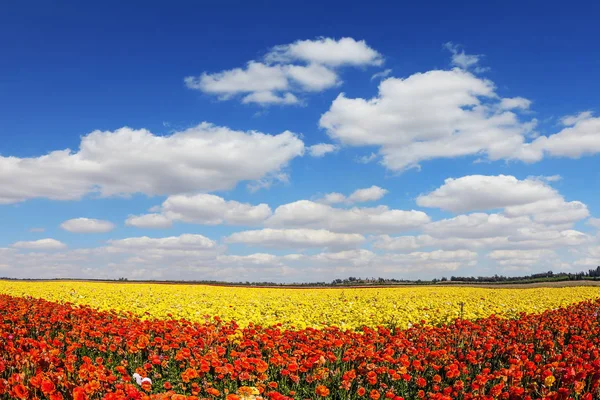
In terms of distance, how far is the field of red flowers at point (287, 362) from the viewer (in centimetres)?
651

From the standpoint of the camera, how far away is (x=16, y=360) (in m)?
7.02

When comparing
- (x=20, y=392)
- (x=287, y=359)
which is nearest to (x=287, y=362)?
(x=287, y=359)

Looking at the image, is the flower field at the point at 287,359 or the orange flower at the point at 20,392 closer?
the orange flower at the point at 20,392

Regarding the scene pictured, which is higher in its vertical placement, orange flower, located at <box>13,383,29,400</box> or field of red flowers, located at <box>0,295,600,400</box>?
orange flower, located at <box>13,383,29,400</box>

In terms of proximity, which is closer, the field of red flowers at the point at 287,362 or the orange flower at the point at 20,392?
the orange flower at the point at 20,392

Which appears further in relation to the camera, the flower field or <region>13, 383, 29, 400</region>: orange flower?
the flower field

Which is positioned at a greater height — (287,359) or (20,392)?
(20,392)

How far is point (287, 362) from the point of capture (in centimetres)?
Result: 797

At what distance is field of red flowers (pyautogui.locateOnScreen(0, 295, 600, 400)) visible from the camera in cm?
651

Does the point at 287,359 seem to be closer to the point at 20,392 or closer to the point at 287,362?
the point at 287,362

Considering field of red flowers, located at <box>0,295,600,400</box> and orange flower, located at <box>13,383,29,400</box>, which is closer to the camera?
orange flower, located at <box>13,383,29,400</box>

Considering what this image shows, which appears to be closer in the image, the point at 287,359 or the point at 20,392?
the point at 20,392

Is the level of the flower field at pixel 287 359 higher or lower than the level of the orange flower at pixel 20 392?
lower

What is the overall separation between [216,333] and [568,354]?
6678 mm
